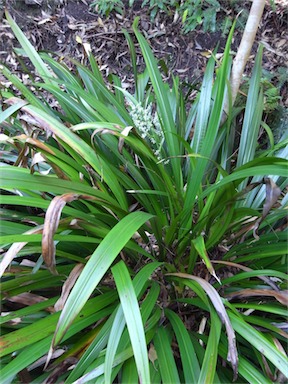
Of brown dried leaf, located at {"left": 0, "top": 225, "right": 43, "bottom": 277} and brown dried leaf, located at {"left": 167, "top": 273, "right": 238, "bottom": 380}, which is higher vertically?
brown dried leaf, located at {"left": 0, "top": 225, "right": 43, "bottom": 277}

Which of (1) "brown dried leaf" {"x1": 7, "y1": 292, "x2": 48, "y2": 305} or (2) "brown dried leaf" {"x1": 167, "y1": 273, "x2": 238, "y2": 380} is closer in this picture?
(2) "brown dried leaf" {"x1": 167, "y1": 273, "x2": 238, "y2": 380}

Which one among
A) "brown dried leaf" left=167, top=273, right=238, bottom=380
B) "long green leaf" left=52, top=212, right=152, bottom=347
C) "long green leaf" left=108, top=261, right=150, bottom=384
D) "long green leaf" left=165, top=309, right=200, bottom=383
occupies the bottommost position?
"long green leaf" left=165, top=309, right=200, bottom=383

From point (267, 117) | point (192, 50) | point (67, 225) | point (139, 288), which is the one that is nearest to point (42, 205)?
point (67, 225)

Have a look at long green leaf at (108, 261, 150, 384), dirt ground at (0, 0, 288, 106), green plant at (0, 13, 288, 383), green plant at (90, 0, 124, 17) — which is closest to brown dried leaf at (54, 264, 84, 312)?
green plant at (0, 13, 288, 383)

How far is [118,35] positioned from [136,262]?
6.03 feet

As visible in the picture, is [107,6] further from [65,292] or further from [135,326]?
[135,326]

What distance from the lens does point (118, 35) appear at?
243 centimetres

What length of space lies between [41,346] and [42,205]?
37 centimetres

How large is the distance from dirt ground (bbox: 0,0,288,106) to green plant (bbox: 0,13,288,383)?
1026mm

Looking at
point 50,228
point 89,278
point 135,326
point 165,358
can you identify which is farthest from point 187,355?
point 50,228

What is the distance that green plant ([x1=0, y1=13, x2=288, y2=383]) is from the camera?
2.67 ft

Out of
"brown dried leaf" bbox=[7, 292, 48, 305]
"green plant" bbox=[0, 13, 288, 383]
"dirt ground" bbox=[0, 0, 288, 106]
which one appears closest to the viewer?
"green plant" bbox=[0, 13, 288, 383]

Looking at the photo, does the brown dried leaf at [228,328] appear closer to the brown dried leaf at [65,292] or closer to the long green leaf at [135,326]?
the long green leaf at [135,326]

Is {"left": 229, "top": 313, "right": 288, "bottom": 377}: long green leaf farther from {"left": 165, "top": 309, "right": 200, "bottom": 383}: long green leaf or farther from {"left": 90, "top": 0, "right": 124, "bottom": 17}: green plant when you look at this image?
{"left": 90, "top": 0, "right": 124, "bottom": 17}: green plant
